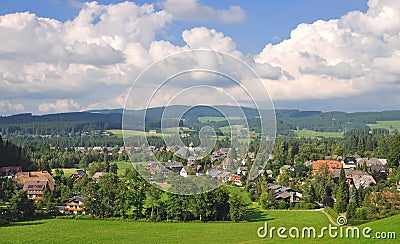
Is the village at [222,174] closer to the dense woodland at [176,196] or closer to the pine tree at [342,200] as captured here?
the dense woodland at [176,196]

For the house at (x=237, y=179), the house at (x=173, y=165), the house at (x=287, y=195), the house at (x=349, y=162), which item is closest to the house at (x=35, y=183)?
the house at (x=237, y=179)

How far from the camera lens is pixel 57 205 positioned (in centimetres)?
3247

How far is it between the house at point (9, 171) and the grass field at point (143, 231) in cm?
1979

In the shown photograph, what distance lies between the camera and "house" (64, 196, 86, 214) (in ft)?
100

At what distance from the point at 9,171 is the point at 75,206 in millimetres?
19094

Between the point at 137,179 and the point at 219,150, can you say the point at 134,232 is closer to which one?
the point at 137,179

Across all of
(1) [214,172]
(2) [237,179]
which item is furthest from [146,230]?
(2) [237,179]

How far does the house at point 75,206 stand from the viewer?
100 feet

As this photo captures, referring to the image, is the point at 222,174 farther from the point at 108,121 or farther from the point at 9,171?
the point at 108,121

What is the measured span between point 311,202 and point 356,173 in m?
12.4

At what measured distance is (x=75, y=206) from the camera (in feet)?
102

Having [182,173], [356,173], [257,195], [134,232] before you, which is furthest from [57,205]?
[356,173]

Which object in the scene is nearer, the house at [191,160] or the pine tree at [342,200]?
the house at [191,160]

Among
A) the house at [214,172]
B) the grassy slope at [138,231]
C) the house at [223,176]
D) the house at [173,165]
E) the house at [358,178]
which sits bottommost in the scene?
the grassy slope at [138,231]
